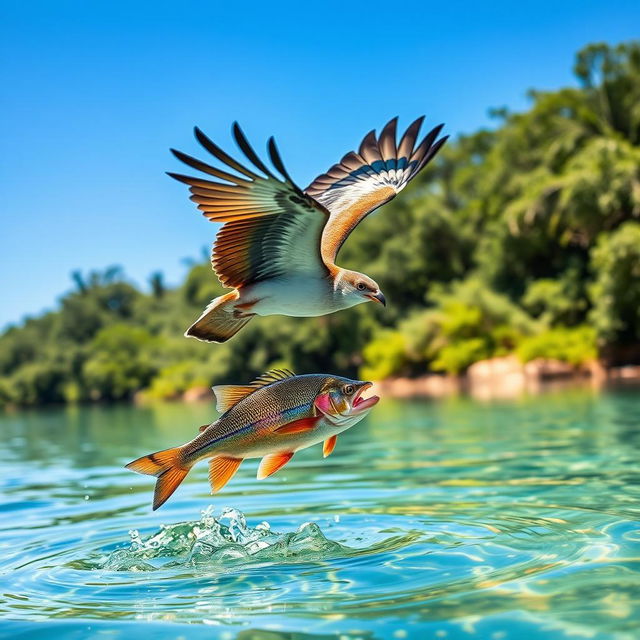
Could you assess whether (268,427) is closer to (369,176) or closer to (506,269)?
(369,176)

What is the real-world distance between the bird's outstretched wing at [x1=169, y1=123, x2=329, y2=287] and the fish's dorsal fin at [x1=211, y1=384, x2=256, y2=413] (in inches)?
31.1

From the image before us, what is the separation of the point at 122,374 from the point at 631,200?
49340 mm

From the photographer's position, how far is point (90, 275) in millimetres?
97375

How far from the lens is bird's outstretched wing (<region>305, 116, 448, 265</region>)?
6.21 metres

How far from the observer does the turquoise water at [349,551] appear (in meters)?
3.94

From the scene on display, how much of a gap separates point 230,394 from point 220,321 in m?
0.57

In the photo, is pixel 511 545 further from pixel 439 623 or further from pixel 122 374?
pixel 122 374

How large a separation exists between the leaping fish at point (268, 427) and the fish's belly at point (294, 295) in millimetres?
568

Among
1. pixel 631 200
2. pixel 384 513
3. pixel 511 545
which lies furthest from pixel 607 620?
pixel 631 200

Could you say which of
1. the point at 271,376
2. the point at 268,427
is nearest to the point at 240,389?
the point at 271,376

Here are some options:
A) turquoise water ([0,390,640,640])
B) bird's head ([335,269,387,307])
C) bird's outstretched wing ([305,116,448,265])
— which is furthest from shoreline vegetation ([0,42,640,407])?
bird's head ([335,269,387,307])

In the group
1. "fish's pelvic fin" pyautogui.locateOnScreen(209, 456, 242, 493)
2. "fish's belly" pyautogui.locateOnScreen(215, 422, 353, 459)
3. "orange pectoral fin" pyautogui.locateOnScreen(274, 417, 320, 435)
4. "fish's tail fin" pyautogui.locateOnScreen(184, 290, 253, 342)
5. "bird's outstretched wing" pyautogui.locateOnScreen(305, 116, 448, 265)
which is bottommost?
"fish's pelvic fin" pyautogui.locateOnScreen(209, 456, 242, 493)

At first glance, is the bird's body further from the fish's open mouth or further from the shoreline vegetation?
the shoreline vegetation

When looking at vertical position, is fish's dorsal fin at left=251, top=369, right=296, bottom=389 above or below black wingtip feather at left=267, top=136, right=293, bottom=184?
below
